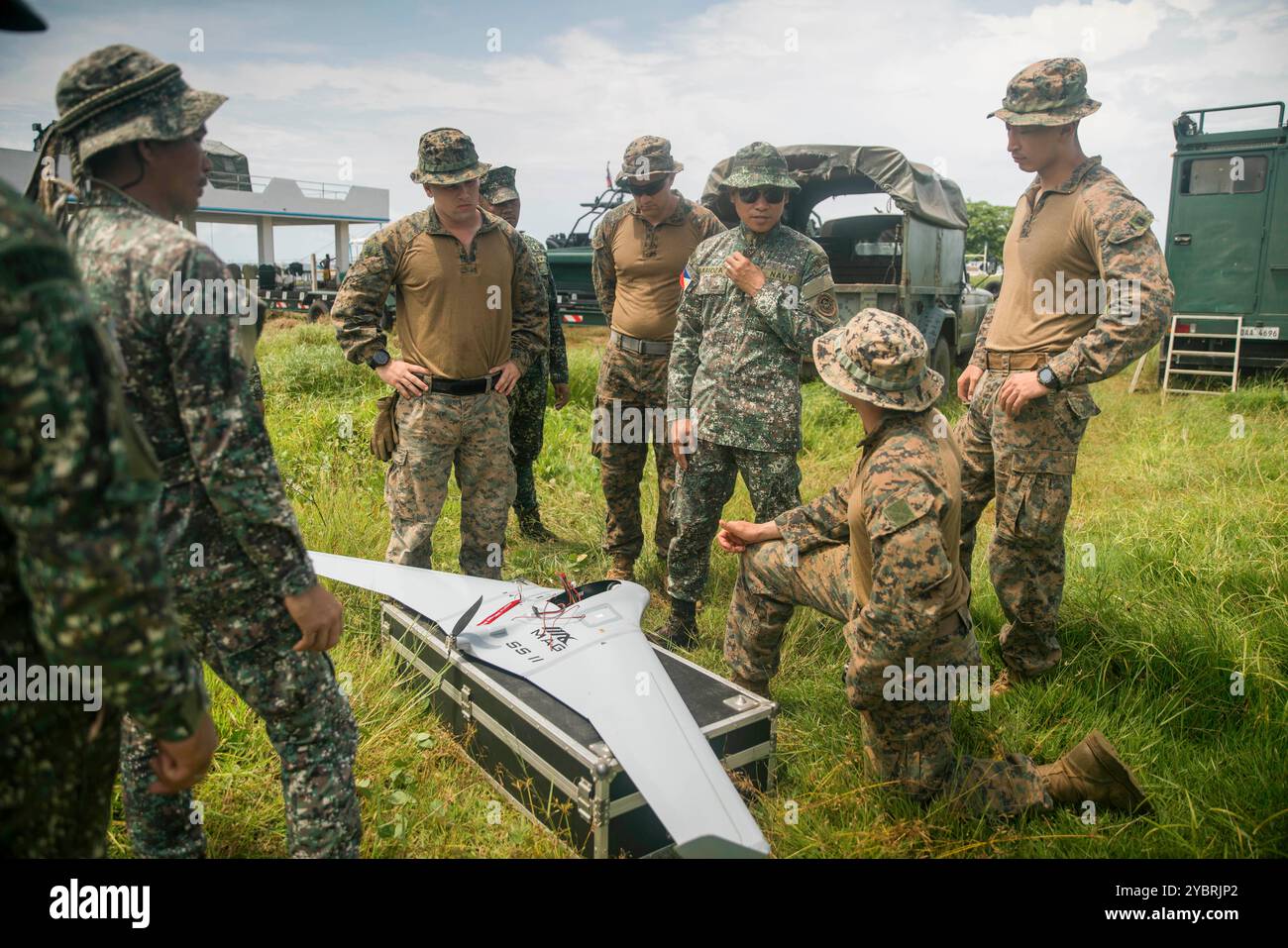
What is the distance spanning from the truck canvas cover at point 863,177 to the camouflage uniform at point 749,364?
3563mm

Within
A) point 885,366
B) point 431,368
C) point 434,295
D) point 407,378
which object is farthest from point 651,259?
point 885,366

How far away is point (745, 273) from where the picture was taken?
11.3 feet

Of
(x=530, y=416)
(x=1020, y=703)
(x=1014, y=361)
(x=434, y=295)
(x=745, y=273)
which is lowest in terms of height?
(x=1020, y=703)

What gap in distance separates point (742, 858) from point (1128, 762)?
5.20 feet

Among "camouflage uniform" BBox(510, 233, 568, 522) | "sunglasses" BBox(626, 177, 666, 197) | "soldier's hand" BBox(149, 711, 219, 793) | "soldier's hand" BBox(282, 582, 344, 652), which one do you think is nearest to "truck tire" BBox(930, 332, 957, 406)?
"camouflage uniform" BBox(510, 233, 568, 522)

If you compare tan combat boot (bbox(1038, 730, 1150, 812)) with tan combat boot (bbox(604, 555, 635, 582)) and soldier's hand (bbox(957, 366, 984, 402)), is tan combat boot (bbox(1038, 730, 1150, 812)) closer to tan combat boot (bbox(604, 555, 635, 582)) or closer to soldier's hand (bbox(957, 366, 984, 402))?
soldier's hand (bbox(957, 366, 984, 402))

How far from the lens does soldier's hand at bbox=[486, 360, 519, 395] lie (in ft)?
12.4

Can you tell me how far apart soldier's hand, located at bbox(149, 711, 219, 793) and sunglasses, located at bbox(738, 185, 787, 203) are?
2.79m

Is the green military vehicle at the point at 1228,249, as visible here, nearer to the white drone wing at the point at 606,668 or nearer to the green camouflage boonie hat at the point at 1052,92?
the green camouflage boonie hat at the point at 1052,92

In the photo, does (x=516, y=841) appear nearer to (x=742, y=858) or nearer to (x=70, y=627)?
(x=742, y=858)

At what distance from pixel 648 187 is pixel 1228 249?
28.6ft

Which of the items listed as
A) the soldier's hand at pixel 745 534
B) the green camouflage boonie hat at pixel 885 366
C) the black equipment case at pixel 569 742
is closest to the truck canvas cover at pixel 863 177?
the soldier's hand at pixel 745 534

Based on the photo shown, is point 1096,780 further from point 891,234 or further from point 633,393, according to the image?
point 891,234

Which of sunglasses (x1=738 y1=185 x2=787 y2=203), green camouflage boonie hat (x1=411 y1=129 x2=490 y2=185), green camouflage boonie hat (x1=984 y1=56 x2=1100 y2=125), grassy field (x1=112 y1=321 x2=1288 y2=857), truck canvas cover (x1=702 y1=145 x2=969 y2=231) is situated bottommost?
grassy field (x1=112 y1=321 x2=1288 y2=857)
